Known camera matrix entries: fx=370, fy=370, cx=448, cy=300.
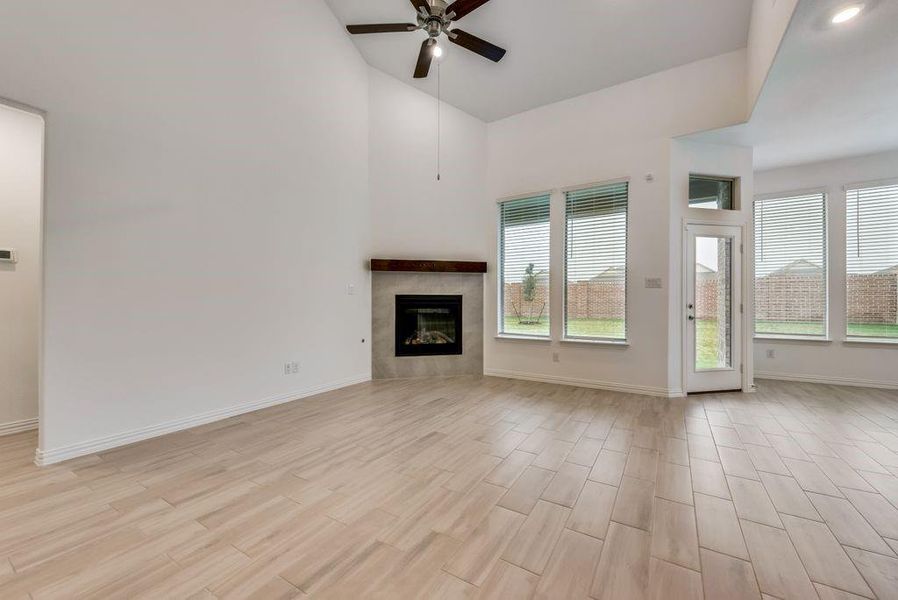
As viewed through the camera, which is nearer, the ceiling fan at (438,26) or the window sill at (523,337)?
the ceiling fan at (438,26)

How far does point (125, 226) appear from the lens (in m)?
2.91

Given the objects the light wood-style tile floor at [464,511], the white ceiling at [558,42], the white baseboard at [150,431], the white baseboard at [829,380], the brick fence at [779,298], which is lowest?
the light wood-style tile floor at [464,511]

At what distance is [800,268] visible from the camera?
514 cm

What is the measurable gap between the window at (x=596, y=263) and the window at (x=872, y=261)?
10.1 feet

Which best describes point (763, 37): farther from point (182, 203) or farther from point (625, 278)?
point (182, 203)

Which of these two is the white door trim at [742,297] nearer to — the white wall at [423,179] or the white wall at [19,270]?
the white wall at [423,179]

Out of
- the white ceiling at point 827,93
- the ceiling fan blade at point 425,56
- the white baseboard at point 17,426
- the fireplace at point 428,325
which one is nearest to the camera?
the white ceiling at point 827,93

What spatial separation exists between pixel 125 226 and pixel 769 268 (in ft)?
24.9

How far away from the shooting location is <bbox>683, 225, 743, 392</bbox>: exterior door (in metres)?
4.51

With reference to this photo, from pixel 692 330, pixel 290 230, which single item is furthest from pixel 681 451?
pixel 290 230

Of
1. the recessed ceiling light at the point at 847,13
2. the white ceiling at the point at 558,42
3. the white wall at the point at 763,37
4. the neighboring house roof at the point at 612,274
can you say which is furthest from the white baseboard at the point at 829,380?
the recessed ceiling light at the point at 847,13

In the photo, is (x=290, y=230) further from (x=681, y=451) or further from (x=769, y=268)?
(x=769, y=268)

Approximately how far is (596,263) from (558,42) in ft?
8.70

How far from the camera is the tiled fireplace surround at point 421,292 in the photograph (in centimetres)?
522
